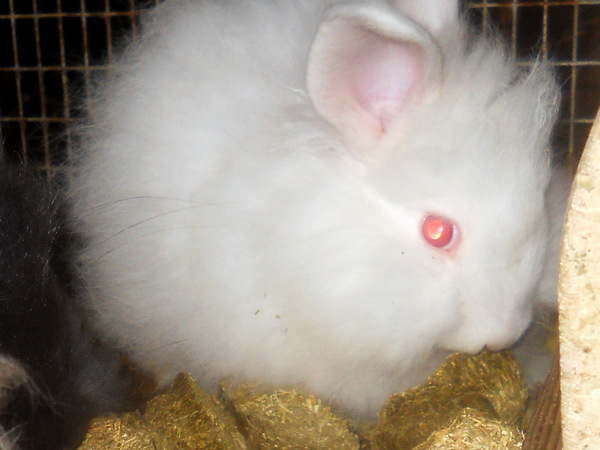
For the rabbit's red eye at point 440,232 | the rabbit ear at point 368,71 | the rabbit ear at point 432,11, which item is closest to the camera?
the rabbit ear at point 368,71

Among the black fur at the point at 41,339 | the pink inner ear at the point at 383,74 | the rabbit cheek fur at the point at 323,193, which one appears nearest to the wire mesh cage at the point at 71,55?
the rabbit cheek fur at the point at 323,193

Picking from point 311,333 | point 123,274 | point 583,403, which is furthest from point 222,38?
point 583,403

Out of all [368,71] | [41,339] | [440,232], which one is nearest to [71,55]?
[41,339]

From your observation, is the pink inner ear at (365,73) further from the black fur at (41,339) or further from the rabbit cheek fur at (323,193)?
the black fur at (41,339)

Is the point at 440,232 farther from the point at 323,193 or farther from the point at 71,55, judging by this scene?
the point at 71,55

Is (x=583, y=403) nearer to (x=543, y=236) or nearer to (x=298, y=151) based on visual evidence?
(x=543, y=236)

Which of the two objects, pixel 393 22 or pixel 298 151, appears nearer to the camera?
pixel 393 22

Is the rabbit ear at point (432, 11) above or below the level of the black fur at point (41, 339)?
above

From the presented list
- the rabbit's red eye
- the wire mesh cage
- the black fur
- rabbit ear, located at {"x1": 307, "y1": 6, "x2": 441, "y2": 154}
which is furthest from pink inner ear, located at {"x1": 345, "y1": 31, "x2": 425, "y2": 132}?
the wire mesh cage
